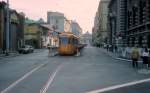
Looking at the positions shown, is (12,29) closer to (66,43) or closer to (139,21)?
(66,43)

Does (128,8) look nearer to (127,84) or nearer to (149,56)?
(149,56)

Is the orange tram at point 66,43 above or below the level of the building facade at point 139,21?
below

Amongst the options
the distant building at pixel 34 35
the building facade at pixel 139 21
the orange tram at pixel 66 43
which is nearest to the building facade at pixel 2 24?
the orange tram at pixel 66 43

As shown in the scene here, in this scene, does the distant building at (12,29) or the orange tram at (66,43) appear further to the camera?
the distant building at (12,29)

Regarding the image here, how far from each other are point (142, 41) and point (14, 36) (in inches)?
1548

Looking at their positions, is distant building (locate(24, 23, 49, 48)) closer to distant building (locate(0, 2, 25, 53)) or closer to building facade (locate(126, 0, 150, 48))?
distant building (locate(0, 2, 25, 53))

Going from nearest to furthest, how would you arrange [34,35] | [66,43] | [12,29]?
[66,43] < [12,29] < [34,35]

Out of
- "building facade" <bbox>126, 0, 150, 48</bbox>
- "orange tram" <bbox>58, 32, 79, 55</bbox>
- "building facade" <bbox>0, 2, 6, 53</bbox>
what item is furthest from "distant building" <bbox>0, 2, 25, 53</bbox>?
"building facade" <bbox>126, 0, 150, 48</bbox>

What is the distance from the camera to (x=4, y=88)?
16656mm

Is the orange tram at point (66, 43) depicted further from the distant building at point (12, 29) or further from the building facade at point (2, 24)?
the building facade at point (2, 24)

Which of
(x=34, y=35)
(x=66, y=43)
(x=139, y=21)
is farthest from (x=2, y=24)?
(x=34, y=35)

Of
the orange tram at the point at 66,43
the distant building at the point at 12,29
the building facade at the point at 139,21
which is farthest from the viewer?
the distant building at the point at 12,29


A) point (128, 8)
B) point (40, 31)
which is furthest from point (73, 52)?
point (40, 31)

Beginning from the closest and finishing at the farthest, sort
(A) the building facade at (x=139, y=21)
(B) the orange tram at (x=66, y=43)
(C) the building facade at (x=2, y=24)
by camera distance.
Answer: (A) the building facade at (x=139, y=21) → (B) the orange tram at (x=66, y=43) → (C) the building facade at (x=2, y=24)
